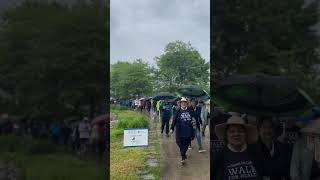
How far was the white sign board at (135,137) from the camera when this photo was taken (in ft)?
18.7

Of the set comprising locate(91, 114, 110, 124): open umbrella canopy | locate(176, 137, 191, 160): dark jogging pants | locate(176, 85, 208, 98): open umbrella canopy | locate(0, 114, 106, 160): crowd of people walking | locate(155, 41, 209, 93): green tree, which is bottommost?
locate(176, 137, 191, 160): dark jogging pants

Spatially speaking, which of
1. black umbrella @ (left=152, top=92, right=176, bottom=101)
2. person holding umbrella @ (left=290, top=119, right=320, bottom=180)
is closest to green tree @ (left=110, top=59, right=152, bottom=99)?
black umbrella @ (left=152, top=92, right=176, bottom=101)

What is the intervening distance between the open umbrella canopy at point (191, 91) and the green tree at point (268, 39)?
0.22m

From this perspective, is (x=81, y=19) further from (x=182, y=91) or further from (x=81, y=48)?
(x=182, y=91)

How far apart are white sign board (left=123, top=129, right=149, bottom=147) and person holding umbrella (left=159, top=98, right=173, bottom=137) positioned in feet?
0.78

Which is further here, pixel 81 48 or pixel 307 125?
pixel 307 125

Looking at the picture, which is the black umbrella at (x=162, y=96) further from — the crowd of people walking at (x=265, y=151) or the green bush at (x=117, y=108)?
the crowd of people walking at (x=265, y=151)

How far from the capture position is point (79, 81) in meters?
5.63

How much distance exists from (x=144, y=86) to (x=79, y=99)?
0.76 m

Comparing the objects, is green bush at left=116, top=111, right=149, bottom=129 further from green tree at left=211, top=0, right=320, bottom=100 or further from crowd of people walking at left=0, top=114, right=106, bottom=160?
green tree at left=211, top=0, right=320, bottom=100

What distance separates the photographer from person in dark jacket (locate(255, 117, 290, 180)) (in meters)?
6.05

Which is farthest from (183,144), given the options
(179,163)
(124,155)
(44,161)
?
(44,161)

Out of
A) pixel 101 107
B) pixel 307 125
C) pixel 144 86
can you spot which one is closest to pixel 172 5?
pixel 144 86

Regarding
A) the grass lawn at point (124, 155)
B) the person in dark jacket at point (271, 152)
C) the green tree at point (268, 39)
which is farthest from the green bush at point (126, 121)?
the person in dark jacket at point (271, 152)
